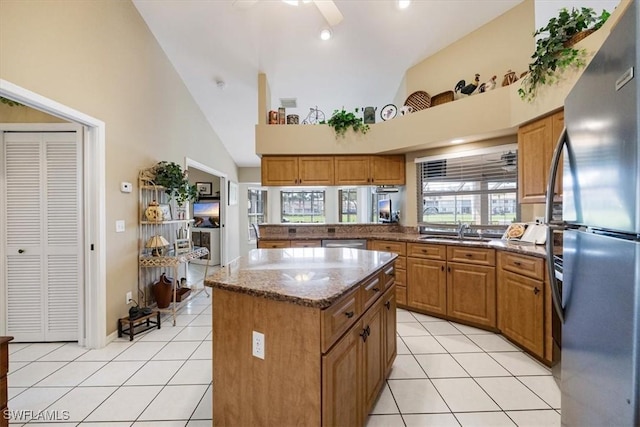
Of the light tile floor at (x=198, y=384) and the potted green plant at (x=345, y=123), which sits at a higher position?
the potted green plant at (x=345, y=123)

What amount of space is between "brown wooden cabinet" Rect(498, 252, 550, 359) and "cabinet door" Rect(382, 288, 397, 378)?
125cm

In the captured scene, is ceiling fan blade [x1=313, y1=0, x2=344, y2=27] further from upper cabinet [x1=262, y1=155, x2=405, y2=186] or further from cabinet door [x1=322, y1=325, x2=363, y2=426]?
cabinet door [x1=322, y1=325, x2=363, y2=426]

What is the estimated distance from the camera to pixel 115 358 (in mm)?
2463

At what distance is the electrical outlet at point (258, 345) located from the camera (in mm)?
1273

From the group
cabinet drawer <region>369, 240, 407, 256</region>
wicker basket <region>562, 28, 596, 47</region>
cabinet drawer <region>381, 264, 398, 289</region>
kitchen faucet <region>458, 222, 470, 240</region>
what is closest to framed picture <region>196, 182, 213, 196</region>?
cabinet drawer <region>369, 240, 407, 256</region>

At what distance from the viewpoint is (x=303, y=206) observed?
680cm

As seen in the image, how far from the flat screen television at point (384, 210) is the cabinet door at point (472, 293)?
159 centimetres

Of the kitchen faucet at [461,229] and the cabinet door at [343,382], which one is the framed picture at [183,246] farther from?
the kitchen faucet at [461,229]

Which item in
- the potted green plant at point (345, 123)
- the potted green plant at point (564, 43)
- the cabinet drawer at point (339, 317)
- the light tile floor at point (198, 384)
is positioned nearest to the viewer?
the cabinet drawer at point (339, 317)

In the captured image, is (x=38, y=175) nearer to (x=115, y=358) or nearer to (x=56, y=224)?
(x=56, y=224)

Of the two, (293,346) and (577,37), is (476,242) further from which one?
(293,346)

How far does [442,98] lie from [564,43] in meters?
1.51

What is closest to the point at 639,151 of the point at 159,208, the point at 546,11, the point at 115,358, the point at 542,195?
the point at 542,195

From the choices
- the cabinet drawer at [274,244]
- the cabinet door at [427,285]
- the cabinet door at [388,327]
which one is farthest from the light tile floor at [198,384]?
the cabinet drawer at [274,244]
